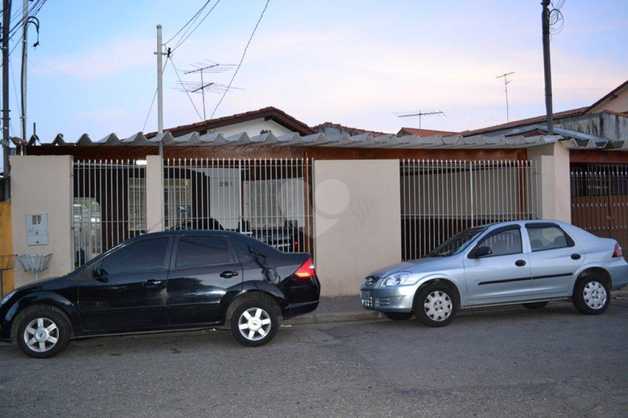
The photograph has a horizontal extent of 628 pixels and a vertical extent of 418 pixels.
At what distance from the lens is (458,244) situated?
33.1 ft

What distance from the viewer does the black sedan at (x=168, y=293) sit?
783 cm

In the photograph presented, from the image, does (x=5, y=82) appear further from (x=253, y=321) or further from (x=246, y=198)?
(x=253, y=321)

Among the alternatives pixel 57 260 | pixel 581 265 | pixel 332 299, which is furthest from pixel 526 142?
pixel 57 260

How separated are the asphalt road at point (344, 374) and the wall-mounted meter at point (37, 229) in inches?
124

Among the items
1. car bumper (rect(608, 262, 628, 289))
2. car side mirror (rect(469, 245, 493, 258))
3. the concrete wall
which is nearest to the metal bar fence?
the concrete wall

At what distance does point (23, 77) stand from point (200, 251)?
7.67 m

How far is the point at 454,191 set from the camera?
1614cm

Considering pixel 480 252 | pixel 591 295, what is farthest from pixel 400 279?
pixel 591 295

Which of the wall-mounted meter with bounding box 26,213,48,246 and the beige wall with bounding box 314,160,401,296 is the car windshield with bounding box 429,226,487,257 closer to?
the beige wall with bounding box 314,160,401,296

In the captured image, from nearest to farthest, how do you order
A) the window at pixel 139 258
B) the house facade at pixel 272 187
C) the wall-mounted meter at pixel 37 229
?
the window at pixel 139 258 < the wall-mounted meter at pixel 37 229 < the house facade at pixel 272 187

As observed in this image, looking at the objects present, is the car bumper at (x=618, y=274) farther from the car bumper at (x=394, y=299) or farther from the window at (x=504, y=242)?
the car bumper at (x=394, y=299)

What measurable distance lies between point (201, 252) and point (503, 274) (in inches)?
177

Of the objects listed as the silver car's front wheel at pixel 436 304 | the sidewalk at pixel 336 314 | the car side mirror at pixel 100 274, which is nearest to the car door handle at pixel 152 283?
the car side mirror at pixel 100 274

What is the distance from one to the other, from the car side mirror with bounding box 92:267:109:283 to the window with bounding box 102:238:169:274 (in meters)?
0.04
